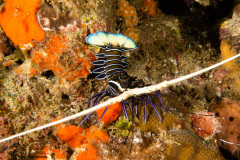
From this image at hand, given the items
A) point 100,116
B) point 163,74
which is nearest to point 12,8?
point 100,116

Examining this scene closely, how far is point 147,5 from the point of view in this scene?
4477mm

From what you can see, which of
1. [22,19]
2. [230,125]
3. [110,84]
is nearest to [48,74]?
[22,19]

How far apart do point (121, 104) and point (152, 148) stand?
35.8 inches

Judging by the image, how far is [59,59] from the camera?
8.22ft

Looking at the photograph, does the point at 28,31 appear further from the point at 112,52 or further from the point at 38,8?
the point at 112,52

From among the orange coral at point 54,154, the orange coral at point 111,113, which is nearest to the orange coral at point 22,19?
the orange coral at point 111,113

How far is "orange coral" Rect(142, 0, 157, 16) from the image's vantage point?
4.45 metres

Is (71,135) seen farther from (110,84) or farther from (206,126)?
(206,126)

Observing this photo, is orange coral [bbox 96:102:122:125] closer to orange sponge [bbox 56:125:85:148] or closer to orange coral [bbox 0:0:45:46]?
orange sponge [bbox 56:125:85:148]

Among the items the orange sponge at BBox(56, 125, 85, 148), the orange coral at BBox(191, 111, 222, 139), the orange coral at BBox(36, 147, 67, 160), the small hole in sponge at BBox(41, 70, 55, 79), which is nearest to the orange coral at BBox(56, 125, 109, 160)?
the orange sponge at BBox(56, 125, 85, 148)

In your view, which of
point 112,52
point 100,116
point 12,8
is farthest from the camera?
point 112,52

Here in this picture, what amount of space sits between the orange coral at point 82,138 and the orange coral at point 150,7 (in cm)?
375

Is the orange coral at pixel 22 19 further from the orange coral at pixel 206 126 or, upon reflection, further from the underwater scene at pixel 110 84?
the orange coral at pixel 206 126

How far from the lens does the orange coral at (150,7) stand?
14.6ft
